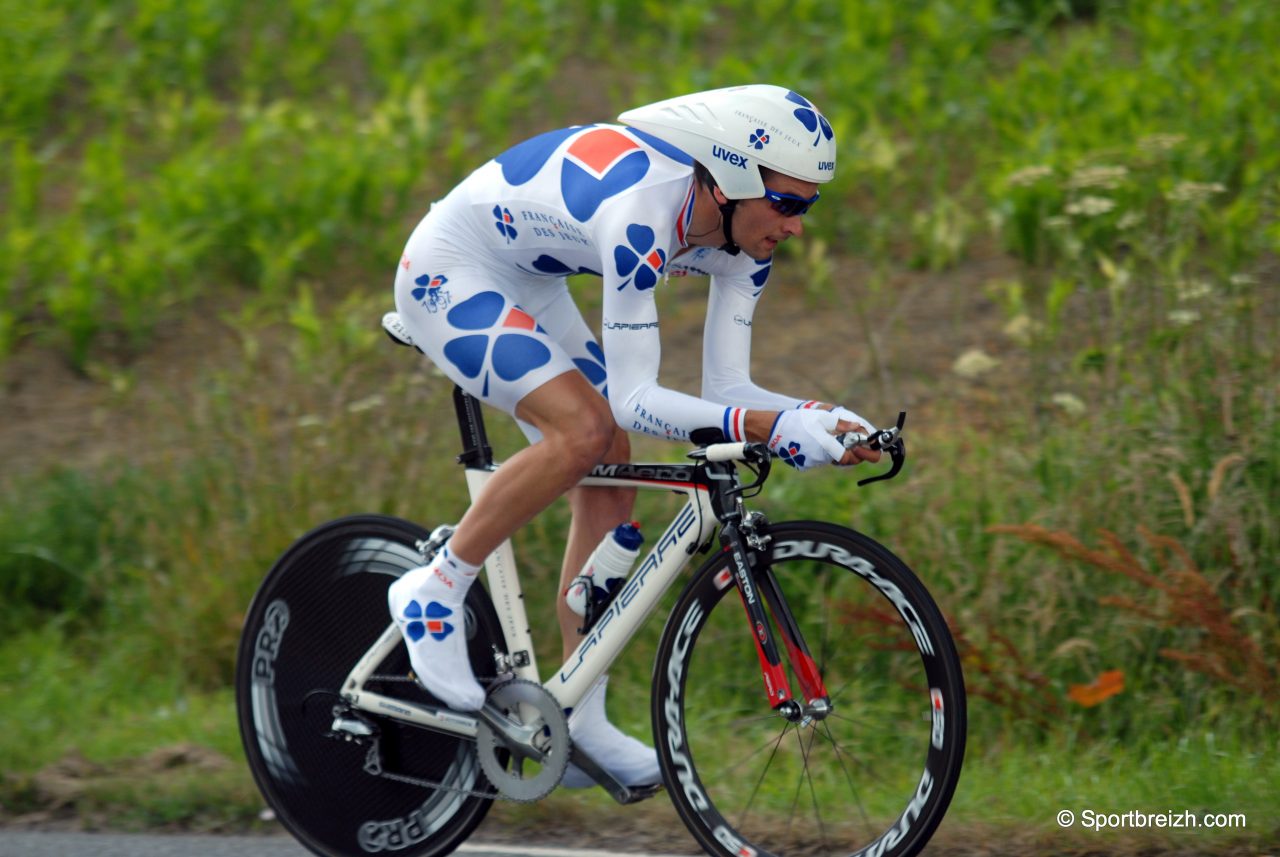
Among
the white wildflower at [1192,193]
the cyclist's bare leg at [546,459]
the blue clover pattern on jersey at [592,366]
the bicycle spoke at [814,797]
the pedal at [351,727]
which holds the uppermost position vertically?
the white wildflower at [1192,193]

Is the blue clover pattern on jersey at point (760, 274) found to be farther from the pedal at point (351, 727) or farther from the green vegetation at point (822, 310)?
the pedal at point (351, 727)

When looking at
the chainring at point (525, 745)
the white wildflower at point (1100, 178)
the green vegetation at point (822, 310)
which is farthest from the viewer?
the white wildflower at point (1100, 178)

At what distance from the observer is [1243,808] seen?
171 inches

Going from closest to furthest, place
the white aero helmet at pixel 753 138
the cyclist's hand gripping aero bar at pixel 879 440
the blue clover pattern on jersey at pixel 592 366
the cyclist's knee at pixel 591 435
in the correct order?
the cyclist's hand gripping aero bar at pixel 879 440 → the white aero helmet at pixel 753 138 → the cyclist's knee at pixel 591 435 → the blue clover pattern on jersey at pixel 592 366

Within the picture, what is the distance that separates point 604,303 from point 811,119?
28.9 inches

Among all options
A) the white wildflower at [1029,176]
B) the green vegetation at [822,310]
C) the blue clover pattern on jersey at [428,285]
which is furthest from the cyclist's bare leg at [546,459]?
the white wildflower at [1029,176]

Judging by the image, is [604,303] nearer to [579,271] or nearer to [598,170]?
[598,170]

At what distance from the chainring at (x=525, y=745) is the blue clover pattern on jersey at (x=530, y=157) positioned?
1.39 meters

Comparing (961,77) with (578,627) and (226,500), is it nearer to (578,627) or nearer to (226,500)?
(226,500)

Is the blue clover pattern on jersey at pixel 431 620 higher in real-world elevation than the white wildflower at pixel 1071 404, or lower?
lower

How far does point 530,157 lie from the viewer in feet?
14.0

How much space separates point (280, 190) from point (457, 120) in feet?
5.03

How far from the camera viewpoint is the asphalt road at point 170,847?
184 inches

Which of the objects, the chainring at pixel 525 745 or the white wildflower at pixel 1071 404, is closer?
the chainring at pixel 525 745
